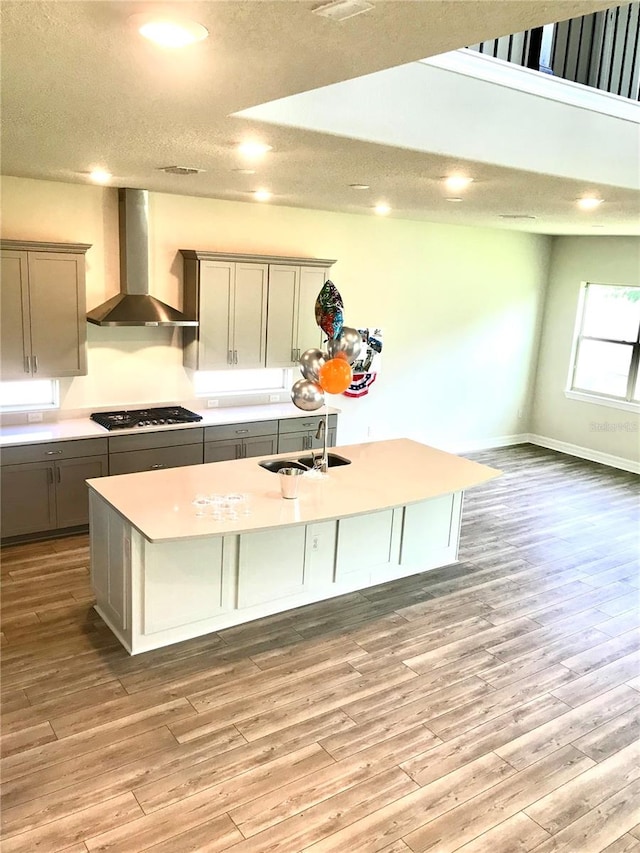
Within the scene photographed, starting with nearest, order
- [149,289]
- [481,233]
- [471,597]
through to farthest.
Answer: [471,597]
[149,289]
[481,233]

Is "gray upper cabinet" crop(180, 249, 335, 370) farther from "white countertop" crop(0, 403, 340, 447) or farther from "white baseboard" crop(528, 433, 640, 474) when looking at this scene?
"white baseboard" crop(528, 433, 640, 474)

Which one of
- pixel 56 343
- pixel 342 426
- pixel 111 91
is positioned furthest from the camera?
pixel 342 426

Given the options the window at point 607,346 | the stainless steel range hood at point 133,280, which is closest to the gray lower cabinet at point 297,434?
the stainless steel range hood at point 133,280

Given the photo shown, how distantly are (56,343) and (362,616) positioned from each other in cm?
332

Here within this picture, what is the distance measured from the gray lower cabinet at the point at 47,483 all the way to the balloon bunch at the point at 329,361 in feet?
6.56

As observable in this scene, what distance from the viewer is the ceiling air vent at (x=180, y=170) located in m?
4.47

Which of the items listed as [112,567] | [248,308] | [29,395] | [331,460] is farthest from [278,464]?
[29,395]

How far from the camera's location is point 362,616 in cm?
482

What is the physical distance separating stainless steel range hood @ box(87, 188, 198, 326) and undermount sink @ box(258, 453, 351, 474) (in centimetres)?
178

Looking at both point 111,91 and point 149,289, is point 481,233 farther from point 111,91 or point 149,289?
point 111,91

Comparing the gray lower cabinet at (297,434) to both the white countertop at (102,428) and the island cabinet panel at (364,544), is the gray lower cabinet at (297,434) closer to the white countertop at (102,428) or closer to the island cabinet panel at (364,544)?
the white countertop at (102,428)

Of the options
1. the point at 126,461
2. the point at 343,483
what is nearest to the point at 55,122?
the point at 343,483

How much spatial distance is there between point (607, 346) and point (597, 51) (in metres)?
4.99

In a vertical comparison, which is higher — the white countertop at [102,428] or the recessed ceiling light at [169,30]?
the recessed ceiling light at [169,30]
